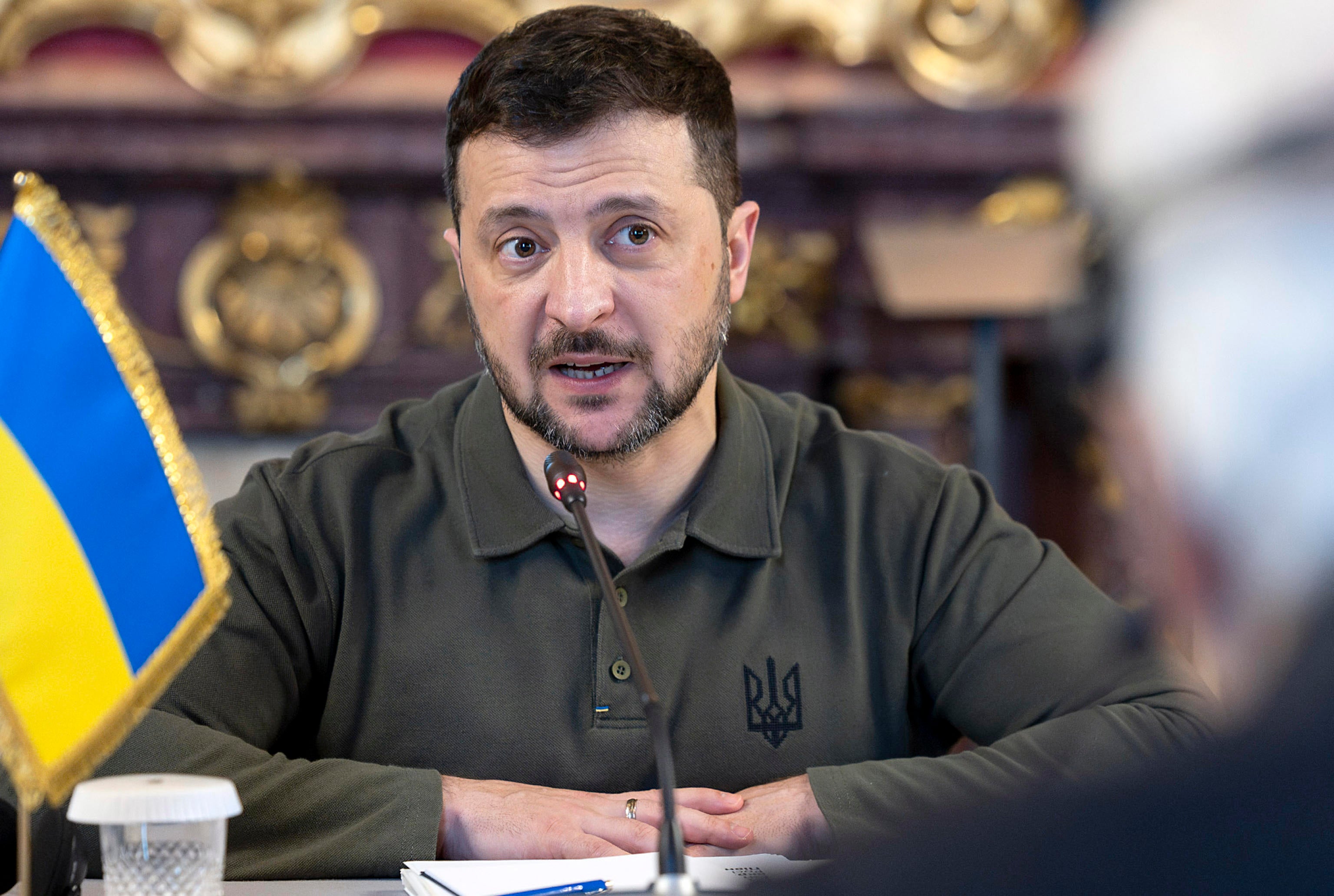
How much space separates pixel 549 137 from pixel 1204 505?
1235 millimetres

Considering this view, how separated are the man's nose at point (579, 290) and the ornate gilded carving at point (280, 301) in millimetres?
1614

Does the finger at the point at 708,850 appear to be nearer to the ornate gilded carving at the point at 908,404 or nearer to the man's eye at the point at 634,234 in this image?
the man's eye at the point at 634,234

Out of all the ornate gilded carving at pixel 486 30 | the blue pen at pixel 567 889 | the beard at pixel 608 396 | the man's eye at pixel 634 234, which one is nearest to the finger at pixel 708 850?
the blue pen at pixel 567 889

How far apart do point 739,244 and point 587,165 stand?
30cm

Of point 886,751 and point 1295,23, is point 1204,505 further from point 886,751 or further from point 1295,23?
point 886,751

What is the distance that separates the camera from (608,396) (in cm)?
157

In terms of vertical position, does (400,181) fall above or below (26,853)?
above

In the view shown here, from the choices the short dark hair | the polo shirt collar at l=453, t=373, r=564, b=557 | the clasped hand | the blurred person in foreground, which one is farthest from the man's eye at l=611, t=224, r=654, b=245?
the blurred person in foreground

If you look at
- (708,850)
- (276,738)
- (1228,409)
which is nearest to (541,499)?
(276,738)

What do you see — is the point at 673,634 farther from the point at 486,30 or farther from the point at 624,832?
the point at 486,30

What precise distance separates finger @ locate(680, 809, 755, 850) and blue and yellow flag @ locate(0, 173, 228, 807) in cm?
49

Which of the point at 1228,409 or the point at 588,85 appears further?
the point at 588,85

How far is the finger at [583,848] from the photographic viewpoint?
1246 mm

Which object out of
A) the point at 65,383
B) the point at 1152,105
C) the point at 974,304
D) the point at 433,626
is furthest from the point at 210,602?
the point at 974,304
